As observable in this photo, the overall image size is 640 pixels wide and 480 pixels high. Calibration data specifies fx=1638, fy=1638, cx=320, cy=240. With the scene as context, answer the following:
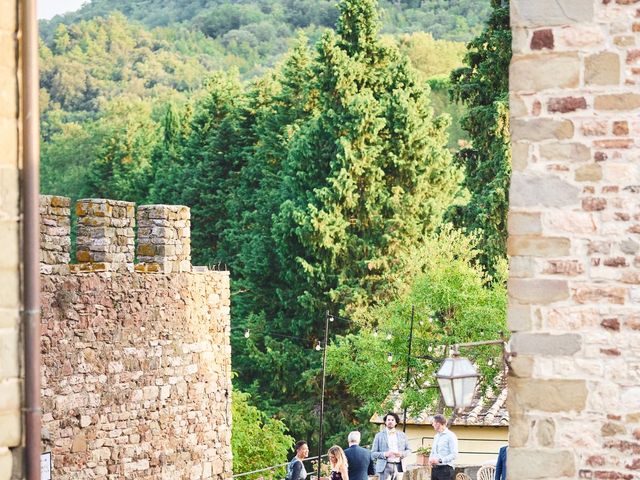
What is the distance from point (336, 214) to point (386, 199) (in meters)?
1.27

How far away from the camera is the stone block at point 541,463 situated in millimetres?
9062

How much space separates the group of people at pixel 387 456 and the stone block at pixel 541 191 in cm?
582

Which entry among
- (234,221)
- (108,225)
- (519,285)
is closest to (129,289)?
(108,225)

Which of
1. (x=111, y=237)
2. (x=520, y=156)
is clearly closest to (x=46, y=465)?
(x=111, y=237)

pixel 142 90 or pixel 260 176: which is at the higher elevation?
pixel 142 90

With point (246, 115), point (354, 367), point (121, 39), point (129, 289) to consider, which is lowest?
point (354, 367)

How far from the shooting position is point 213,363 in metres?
20.6

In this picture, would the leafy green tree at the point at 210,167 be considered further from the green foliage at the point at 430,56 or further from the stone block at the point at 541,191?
Answer: the stone block at the point at 541,191

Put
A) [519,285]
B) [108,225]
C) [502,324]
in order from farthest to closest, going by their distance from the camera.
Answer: [502,324], [108,225], [519,285]

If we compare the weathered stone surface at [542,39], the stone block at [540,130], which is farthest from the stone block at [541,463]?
the weathered stone surface at [542,39]

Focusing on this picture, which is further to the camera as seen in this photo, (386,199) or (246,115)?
(246,115)

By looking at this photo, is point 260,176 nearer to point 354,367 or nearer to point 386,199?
point 386,199

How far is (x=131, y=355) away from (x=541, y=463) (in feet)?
32.1

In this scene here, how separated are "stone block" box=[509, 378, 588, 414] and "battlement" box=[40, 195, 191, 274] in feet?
26.0
